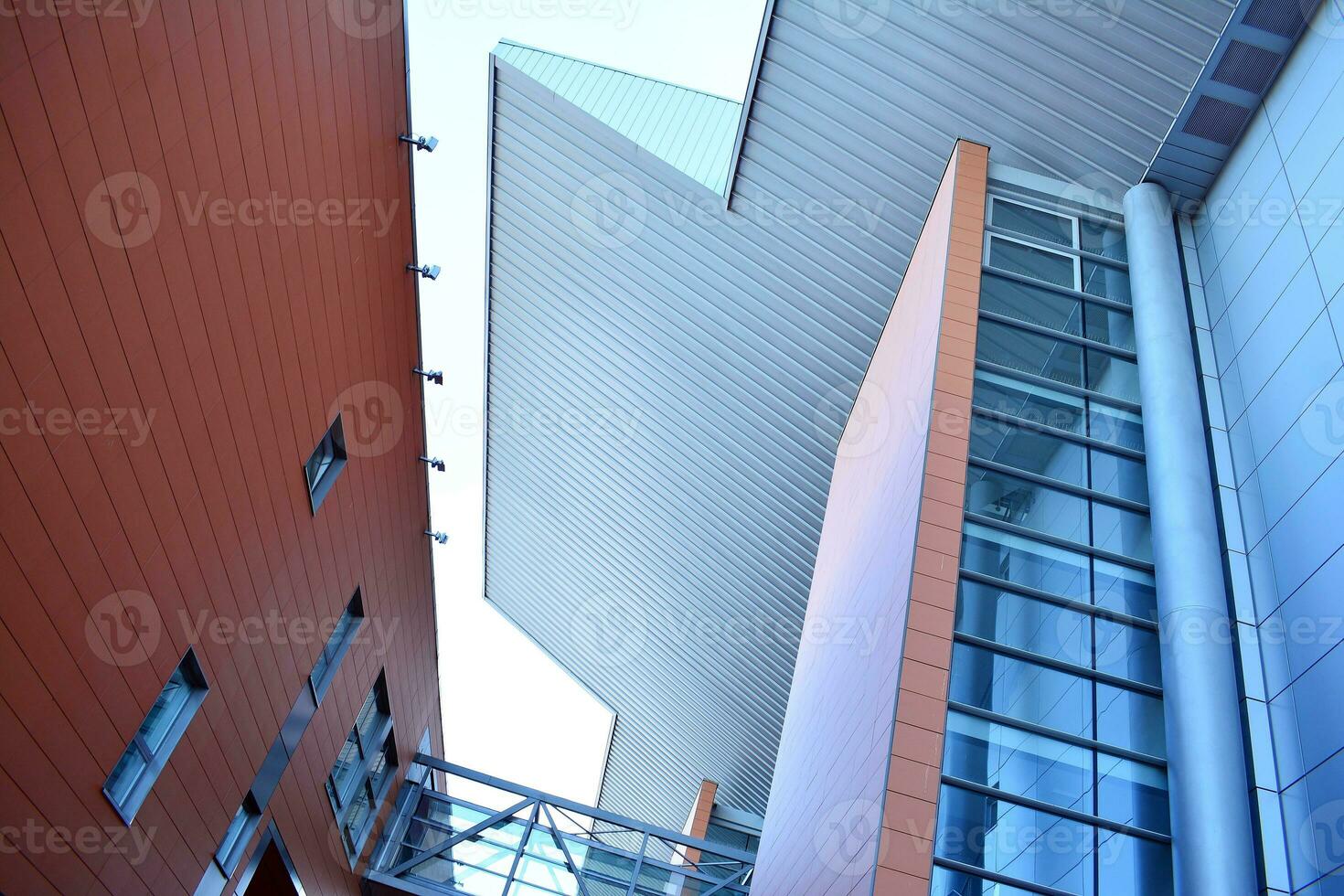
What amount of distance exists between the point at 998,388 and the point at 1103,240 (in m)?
3.36

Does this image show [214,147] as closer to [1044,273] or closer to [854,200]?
[1044,273]

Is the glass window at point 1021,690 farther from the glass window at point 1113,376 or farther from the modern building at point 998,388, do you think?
the glass window at point 1113,376

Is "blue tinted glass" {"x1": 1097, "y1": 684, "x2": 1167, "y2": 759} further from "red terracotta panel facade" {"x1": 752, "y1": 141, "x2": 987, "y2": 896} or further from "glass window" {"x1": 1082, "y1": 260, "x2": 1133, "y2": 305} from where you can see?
"glass window" {"x1": 1082, "y1": 260, "x2": 1133, "y2": 305}

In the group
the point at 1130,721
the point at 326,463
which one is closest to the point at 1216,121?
the point at 1130,721

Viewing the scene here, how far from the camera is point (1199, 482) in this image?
9.05m

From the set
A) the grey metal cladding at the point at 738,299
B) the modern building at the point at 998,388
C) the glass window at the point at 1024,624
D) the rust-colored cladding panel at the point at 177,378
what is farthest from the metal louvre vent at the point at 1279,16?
the rust-colored cladding panel at the point at 177,378

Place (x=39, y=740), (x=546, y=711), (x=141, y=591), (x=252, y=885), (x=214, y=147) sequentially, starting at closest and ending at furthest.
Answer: (x=39, y=740) → (x=214, y=147) → (x=141, y=591) → (x=252, y=885) → (x=546, y=711)

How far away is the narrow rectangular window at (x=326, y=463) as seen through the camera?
11.1 m

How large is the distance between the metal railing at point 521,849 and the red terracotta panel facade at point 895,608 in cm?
554

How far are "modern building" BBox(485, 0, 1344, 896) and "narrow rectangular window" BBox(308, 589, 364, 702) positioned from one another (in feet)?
19.7

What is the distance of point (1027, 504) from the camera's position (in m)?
9.20

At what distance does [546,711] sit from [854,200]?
23.8 m

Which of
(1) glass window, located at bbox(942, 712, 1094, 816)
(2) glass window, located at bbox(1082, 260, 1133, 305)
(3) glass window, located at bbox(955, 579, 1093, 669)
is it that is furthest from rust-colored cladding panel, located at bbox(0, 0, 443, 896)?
(2) glass window, located at bbox(1082, 260, 1133, 305)

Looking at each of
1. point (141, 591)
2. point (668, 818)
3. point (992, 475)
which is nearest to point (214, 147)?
point (141, 591)
